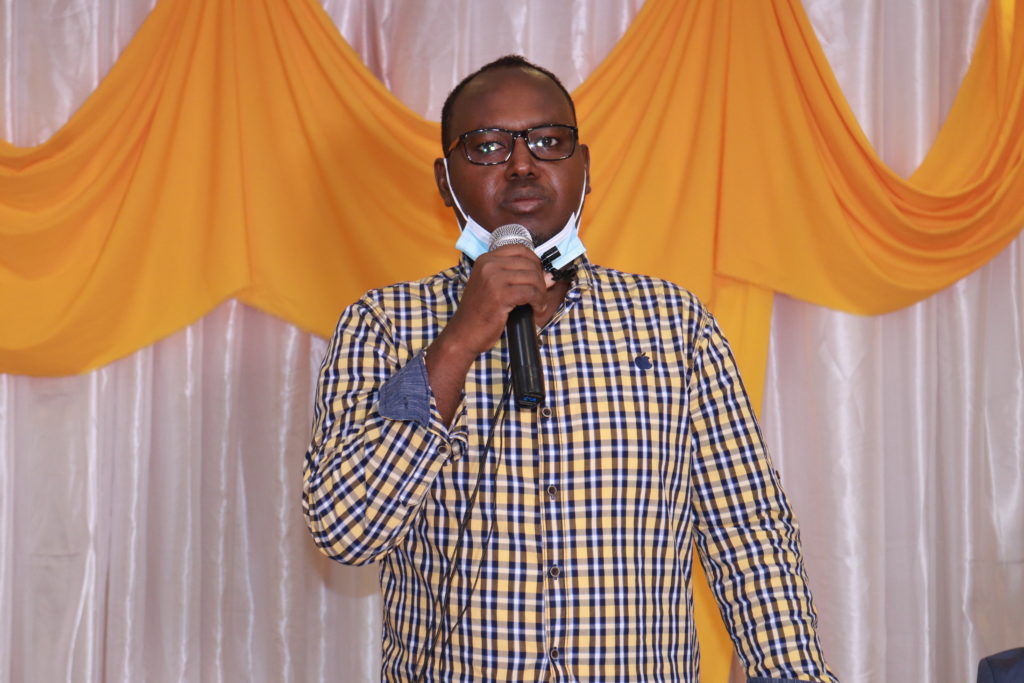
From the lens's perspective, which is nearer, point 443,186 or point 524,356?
point 524,356

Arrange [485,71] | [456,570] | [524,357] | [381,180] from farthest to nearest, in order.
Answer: [381,180] < [485,71] < [456,570] < [524,357]

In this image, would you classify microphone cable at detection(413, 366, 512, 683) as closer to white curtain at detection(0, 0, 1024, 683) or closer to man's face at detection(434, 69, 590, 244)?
man's face at detection(434, 69, 590, 244)

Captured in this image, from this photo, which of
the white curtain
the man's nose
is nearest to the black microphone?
the man's nose

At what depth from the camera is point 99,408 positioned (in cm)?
262

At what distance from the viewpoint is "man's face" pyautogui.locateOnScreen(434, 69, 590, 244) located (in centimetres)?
176

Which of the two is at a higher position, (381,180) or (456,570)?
(381,180)

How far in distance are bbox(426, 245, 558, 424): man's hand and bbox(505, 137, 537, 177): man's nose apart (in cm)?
29

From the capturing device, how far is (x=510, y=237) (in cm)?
162

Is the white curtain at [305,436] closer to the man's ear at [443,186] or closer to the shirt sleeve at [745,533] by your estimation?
the man's ear at [443,186]

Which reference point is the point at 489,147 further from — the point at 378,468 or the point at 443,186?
the point at 378,468

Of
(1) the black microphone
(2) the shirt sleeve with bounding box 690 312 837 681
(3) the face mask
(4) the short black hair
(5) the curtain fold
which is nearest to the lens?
(1) the black microphone

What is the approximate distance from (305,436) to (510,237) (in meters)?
1.29

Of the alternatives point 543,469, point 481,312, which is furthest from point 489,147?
point 543,469

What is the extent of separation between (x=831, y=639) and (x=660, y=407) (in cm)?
147
